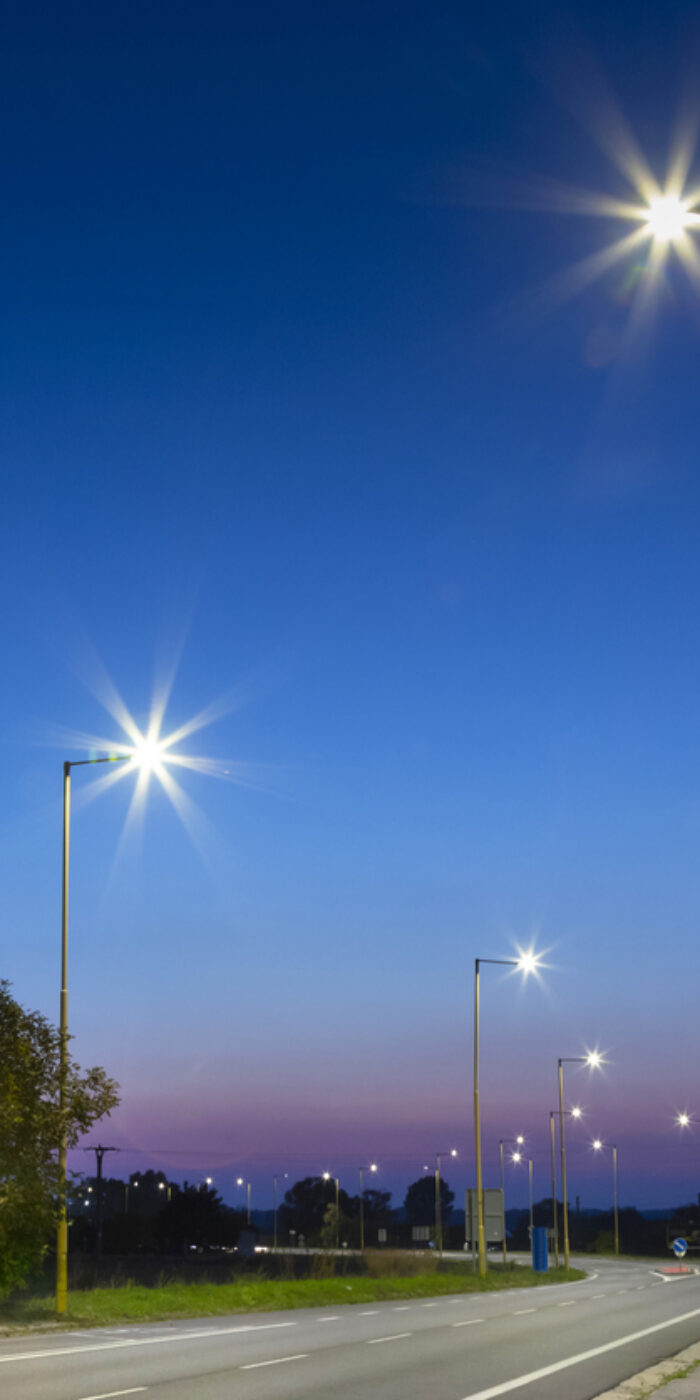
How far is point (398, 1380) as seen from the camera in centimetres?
1556

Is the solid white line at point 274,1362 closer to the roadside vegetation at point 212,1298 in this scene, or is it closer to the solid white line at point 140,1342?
the solid white line at point 140,1342

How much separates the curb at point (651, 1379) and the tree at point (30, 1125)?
10.1 metres

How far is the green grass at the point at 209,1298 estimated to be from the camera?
23.4 meters

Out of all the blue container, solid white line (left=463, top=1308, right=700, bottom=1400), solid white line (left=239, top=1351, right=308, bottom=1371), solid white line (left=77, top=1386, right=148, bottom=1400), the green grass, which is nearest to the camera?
solid white line (left=77, top=1386, right=148, bottom=1400)

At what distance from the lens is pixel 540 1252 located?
5800 centimetres

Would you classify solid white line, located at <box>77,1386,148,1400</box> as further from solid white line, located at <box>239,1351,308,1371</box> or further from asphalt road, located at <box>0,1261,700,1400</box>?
solid white line, located at <box>239,1351,308,1371</box>

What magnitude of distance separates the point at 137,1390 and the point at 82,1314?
1026 cm

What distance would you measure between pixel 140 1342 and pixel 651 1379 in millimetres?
8162

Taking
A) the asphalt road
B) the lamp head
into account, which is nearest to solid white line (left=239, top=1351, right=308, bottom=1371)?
the asphalt road

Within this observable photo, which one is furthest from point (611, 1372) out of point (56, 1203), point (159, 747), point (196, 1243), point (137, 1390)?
point (196, 1243)

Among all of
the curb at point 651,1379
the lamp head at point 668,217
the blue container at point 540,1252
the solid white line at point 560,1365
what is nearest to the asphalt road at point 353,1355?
the solid white line at point 560,1365

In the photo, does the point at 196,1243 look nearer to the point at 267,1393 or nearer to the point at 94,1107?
the point at 94,1107

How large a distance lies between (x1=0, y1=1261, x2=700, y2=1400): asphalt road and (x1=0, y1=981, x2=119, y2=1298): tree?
6.19ft

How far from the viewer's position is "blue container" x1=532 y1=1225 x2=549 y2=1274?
5766 centimetres
